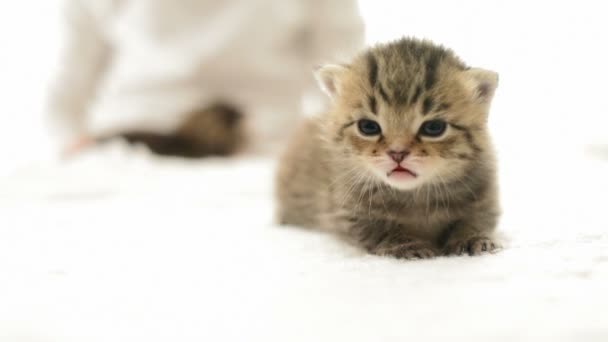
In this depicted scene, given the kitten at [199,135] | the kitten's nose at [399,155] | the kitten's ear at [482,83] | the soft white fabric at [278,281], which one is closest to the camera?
the soft white fabric at [278,281]

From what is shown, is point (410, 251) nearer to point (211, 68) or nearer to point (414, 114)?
point (414, 114)

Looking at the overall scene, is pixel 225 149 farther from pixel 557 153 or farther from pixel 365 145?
pixel 365 145

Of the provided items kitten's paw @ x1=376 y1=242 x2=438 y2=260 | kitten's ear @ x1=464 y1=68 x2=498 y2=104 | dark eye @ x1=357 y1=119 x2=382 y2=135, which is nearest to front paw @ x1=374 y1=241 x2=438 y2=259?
kitten's paw @ x1=376 y1=242 x2=438 y2=260

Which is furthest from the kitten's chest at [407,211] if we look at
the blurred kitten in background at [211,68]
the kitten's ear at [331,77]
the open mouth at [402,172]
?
the blurred kitten in background at [211,68]

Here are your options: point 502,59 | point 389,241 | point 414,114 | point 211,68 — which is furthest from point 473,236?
point 211,68

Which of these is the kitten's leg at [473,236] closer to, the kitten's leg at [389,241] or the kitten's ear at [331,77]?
the kitten's leg at [389,241]

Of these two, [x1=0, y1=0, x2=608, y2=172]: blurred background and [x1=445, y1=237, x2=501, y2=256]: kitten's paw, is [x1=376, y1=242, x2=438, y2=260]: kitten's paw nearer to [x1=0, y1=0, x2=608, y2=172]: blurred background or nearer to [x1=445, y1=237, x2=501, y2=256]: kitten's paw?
[x1=445, y1=237, x2=501, y2=256]: kitten's paw

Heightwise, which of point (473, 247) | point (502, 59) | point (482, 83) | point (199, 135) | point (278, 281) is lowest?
point (278, 281)
